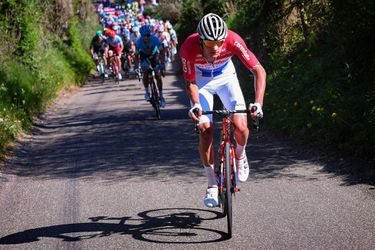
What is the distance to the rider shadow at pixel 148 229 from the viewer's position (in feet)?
19.4

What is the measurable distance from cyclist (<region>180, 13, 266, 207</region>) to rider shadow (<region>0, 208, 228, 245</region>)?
1.21ft

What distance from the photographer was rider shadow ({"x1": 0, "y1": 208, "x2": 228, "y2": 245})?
590cm

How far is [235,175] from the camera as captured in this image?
6227mm

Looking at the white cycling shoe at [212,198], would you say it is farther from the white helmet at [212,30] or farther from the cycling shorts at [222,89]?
the white helmet at [212,30]

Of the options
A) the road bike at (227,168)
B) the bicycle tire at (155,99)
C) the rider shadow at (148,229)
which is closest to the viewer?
the road bike at (227,168)

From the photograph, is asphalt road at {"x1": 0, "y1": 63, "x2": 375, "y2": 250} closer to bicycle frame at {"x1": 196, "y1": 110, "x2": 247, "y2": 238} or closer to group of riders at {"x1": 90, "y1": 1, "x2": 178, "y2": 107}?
bicycle frame at {"x1": 196, "y1": 110, "x2": 247, "y2": 238}

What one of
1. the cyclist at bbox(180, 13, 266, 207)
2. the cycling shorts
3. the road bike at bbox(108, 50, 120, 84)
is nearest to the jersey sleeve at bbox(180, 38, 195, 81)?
the cyclist at bbox(180, 13, 266, 207)

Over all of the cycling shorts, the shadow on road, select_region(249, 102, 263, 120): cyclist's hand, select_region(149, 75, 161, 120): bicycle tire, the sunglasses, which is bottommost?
the shadow on road

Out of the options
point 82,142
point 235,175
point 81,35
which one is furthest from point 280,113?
point 81,35

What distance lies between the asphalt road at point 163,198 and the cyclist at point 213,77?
56 centimetres

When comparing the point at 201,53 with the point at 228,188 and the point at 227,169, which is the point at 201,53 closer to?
the point at 227,169

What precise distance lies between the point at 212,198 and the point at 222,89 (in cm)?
123

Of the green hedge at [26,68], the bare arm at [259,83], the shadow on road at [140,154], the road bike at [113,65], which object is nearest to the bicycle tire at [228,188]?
the bare arm at [259,83]

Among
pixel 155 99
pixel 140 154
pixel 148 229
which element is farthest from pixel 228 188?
pixel 155 99
